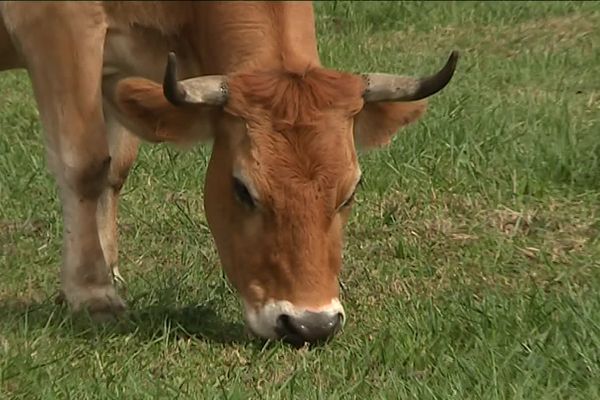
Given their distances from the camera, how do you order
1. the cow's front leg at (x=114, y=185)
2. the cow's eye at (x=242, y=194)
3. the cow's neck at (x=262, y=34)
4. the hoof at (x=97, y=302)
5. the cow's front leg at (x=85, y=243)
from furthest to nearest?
the cow's front leg at (x=114, y=185), the cow's front leg at (x=85, y=243), the hoof at (x=97, y=302), the cow's neck at (x=262, y=34), the cow's eye at (x=242, y=194)

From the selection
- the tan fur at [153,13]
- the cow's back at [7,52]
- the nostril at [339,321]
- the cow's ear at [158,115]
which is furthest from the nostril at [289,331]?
the cow's back at [7,52]

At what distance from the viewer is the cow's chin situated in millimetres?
4656

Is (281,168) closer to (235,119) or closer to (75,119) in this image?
(235,119)

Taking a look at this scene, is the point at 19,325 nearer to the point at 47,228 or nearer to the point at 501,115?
the point at 47,228

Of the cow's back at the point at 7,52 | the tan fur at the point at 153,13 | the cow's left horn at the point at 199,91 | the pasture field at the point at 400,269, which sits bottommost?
the pasture field at the point at 400,269

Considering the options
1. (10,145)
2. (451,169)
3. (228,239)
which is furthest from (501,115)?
(228,239)

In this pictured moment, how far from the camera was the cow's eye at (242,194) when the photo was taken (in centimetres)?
477

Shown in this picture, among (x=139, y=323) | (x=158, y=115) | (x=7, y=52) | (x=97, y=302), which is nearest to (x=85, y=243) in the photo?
(x=97, y=302)

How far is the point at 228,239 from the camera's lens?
4945 mm

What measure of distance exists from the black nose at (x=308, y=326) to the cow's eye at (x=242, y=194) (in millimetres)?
410

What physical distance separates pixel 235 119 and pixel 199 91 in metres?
0.16

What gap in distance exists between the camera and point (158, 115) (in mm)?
5000

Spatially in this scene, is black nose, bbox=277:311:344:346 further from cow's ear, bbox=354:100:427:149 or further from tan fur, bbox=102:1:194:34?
tan fur, bbox=102:1:194:34

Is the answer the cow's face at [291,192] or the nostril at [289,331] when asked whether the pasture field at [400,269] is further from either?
the cow's face at [291,192]
